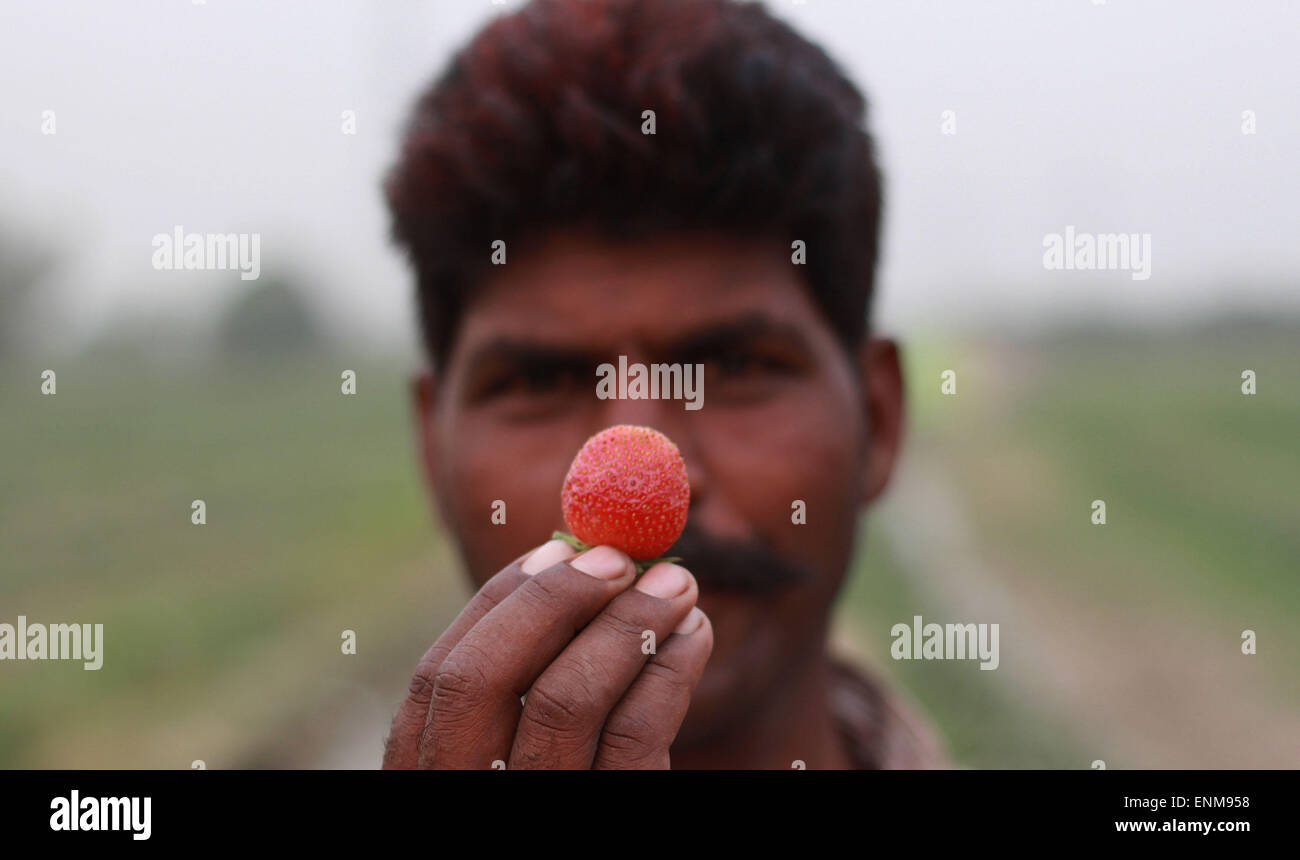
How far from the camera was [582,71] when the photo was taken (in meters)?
1.83

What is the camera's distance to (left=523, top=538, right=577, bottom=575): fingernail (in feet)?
4.15

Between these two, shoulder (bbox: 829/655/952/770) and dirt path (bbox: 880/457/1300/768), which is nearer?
shoulder (bbox: 829/655/952/770)

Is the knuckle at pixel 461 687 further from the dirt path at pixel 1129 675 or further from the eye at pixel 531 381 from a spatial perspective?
the dirt path at pixel 1129 675

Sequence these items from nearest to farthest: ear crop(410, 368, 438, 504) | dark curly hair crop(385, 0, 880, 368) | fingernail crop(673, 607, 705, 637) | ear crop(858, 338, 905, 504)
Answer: fingernail crop(673, 607, 705, 637) → dark curly hair crop(385, 0, 880, 368) → ear crop(858, 338, 905, 504) → ear crop(410, 368, 438, 504)

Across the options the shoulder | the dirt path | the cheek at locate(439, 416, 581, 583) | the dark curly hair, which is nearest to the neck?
the shoulder

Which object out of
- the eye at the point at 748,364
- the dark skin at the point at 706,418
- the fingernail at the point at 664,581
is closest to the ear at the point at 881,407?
the dark skin at the point at 706,418

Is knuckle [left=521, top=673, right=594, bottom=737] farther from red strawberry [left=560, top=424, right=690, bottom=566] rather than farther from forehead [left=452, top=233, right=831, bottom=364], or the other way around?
forehead [left=452, top=233, right=831, bottom=364]

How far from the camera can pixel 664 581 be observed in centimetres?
128

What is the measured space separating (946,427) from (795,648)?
111ft

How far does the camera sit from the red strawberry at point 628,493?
1.38m

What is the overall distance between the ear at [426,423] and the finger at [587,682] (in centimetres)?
115

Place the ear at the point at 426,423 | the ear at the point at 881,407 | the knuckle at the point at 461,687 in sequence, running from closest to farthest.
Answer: the knuckle at the point at 461,687 → the ear at the point at 881,407 → the ear at the point at 426,423

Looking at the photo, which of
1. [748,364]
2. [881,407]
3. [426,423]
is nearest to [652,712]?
[748,364]
